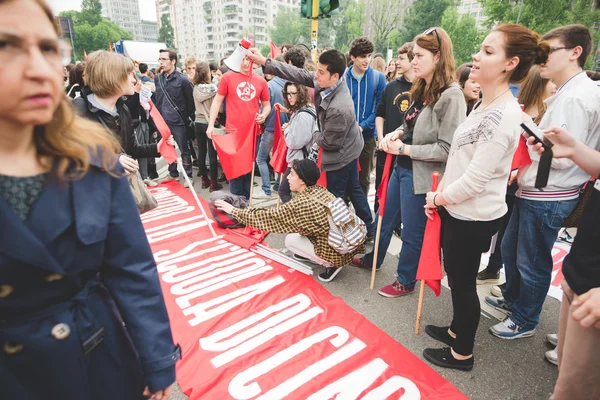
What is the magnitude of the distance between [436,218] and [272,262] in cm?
197

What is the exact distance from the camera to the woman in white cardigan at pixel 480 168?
1968mm

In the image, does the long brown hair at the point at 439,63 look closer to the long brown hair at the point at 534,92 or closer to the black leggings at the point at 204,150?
the long brown hair at the point at 534,92

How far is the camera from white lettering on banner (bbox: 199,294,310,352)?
267 centimetres

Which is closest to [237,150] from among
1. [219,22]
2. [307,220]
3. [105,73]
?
[307,220]

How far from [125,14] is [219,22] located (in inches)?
3340

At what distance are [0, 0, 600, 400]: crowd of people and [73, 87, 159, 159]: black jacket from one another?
0.02 metres

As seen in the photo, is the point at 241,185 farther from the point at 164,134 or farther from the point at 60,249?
the point at 60,249

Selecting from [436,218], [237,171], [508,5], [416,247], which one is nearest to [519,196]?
[436,218]

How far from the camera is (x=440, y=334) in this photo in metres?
2.73

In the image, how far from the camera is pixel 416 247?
3.08m

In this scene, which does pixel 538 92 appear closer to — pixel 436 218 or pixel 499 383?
pixel 436 218

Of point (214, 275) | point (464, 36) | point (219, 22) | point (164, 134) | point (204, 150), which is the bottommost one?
point (214, 275)

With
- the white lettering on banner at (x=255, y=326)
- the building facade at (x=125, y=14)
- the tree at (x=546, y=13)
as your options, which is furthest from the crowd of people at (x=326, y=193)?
the building facade at (x=125, y=14)

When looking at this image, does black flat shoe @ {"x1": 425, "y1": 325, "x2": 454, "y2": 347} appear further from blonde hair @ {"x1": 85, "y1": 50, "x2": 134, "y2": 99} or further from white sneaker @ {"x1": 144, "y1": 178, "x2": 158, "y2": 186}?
white sneaker @ {"x1": 144, "y1": 178, "x2": 158, "y2": 186}
